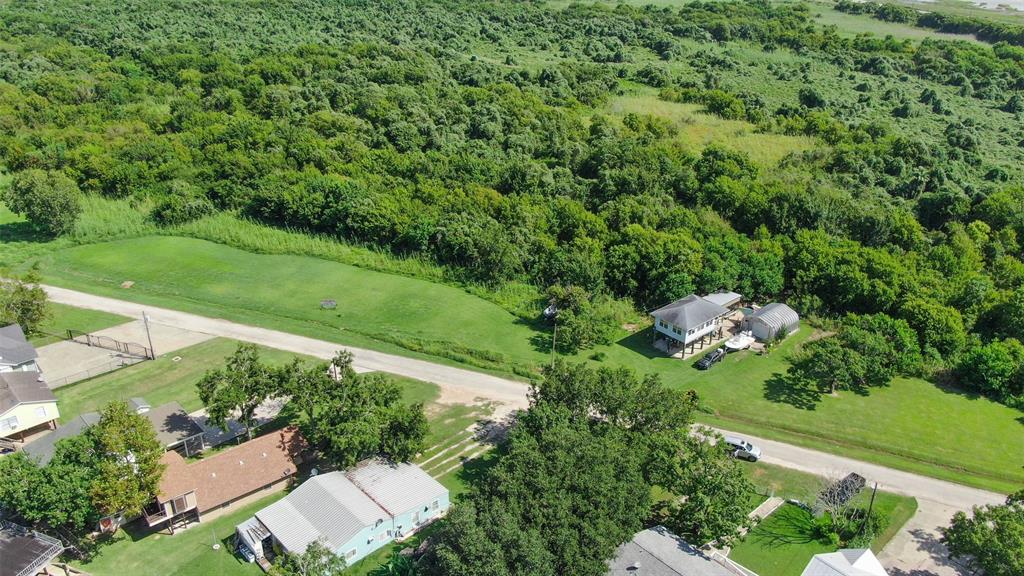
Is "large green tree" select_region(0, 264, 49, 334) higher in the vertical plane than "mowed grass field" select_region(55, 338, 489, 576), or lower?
higher

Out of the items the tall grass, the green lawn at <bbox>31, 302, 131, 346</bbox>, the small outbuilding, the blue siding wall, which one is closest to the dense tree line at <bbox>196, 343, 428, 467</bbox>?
the blue siding wall

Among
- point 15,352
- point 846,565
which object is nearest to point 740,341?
point 846,565

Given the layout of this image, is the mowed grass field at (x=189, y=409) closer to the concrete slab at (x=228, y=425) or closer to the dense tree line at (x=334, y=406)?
the concrete slab at (x=228, y=425)

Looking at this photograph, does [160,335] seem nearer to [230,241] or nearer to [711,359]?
[230,241]

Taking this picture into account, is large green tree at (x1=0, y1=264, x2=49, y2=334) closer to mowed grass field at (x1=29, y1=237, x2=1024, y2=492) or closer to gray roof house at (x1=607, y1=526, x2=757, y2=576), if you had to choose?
mowed grass field at (x1=29, y1=237, x2=1024, y2=492)

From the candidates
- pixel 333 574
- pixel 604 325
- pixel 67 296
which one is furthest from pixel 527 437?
pixel 67 296

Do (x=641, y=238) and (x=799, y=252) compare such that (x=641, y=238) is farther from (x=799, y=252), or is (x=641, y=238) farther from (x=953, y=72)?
(x=953, y=72)
